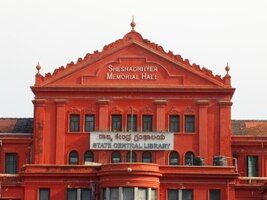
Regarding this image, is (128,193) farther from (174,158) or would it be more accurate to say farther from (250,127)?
(250,127)

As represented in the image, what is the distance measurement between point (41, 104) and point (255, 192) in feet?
63.2

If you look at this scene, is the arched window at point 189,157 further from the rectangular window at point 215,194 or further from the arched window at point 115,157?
the rectangular window at point 215,194

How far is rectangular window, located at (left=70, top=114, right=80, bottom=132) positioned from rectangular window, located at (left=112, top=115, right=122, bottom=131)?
9.64ft

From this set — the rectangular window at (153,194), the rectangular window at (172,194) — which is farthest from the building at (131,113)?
the rectangular window at (153,194)

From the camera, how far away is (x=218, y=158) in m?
→ 86.0

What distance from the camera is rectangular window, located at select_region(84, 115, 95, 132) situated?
89688 mm

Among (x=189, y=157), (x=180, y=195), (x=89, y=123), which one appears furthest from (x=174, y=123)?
(x=180, y=195)

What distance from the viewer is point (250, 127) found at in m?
95.4

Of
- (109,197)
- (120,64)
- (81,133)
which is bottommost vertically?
(109,197)

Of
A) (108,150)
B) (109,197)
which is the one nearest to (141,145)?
(108,150)

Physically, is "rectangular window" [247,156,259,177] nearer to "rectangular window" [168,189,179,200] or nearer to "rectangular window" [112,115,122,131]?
"rectangular window" [168,189,179,200]

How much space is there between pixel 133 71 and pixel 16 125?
12102 mm

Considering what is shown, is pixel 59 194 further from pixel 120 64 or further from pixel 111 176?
pixel 120 64

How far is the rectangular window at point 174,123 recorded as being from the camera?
89750mm
